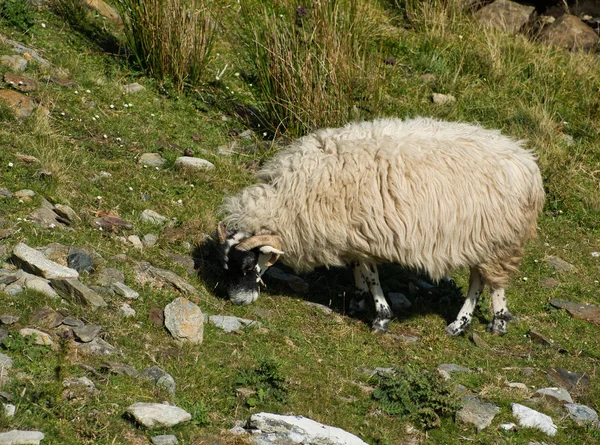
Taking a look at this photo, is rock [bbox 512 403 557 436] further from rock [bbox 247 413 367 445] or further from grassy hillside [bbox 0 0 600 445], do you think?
rock [bbox 247 413 367 445]

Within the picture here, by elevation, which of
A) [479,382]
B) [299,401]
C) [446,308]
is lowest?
[446,308]

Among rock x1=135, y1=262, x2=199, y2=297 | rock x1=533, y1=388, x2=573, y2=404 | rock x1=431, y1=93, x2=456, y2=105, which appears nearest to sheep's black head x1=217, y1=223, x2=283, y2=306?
rock x1=135, y1=262, x2=199, y2=297

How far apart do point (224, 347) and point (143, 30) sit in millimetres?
5320

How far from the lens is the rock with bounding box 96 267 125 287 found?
20.4ft

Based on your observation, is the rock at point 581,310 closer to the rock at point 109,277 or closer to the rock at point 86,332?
the rock at point 109,277

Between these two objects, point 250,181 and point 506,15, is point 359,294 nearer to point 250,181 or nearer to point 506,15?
point 250,181

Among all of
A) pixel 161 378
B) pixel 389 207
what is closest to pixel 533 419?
pixel 389 207

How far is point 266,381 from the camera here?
5332 millimetres

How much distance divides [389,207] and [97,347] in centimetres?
263

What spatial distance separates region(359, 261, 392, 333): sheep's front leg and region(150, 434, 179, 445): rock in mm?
2863

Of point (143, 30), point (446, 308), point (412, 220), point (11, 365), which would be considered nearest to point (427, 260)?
point (412, 220)

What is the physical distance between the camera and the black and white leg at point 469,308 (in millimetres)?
7207

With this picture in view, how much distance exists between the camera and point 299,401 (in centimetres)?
532

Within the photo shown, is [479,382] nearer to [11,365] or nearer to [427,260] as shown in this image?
[427,260]
